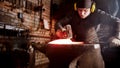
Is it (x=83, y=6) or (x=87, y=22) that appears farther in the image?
(x=87, y=22)

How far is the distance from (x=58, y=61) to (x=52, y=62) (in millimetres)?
133

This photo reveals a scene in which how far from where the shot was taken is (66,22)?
4367mm

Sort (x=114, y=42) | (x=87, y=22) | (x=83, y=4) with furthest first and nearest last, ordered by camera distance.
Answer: (x=87, y=22)
(x=83, y=4)
(x=114, y=42)

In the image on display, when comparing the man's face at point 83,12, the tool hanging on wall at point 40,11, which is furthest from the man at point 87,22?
the tool hanging on wall at point 40,11

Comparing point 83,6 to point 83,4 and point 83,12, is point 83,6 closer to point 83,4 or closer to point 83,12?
point 83,4

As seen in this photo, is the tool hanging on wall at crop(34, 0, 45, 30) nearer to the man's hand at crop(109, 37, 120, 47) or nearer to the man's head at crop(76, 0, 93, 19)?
the man's head at crop(76, 0, 93, 19)

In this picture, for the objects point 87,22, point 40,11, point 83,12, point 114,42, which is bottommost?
point 114,42

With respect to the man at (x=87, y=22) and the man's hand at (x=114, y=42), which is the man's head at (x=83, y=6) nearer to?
the man at (x=87, y=22)

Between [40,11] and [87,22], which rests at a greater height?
[40,11]

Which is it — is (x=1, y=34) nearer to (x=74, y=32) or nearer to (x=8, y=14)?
(x=8, y=14)

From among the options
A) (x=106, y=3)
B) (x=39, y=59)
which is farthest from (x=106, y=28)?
(x=39, y=59)

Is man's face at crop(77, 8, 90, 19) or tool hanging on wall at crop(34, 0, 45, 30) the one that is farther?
tool hanging on wall at crop(34, 0, 45, 30)

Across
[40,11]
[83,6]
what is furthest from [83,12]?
[40,11]

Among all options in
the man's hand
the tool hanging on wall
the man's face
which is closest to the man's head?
the man's face
